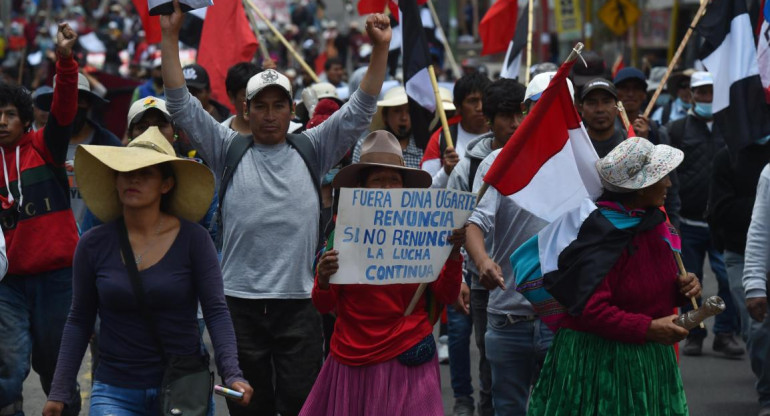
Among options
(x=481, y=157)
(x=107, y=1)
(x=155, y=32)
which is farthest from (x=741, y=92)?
(x=107, y=1)

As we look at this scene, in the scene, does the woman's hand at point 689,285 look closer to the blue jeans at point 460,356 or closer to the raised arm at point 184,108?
the raised arm at point 184,108

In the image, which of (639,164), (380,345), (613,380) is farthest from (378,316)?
(639,164)

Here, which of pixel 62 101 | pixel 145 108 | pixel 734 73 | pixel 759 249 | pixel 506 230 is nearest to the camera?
pixel 506 230

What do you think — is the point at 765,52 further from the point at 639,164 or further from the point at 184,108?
the point at 184,108

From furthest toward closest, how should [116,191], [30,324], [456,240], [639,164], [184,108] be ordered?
[30,324] < [184,108] < [456,240] < [116,191] < [639,164]

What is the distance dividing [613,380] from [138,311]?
1855 mm

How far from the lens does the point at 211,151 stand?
20.3 ft

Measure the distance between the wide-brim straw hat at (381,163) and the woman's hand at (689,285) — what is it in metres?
1.21

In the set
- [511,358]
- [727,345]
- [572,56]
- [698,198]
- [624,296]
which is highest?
[572,56]

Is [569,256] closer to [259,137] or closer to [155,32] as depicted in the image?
[259,137]

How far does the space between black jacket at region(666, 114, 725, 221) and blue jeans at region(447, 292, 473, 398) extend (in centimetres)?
285

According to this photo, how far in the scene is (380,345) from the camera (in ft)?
17.5

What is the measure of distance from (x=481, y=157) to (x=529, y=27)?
2933 mm

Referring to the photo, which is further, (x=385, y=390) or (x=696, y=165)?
(x=696, y=165)
